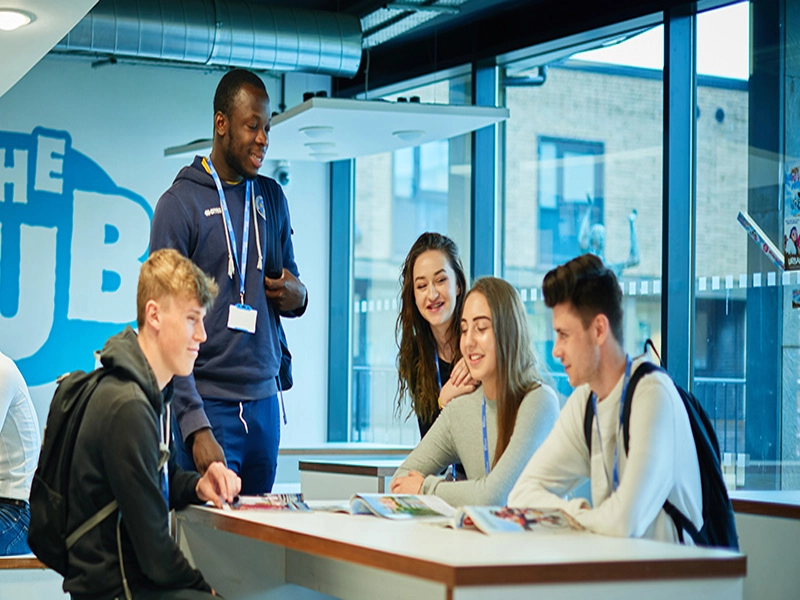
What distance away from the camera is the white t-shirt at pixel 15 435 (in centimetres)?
442

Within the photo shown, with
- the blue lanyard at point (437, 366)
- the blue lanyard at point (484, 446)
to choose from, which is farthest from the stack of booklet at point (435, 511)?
the blue lanyard at point (437, 366)

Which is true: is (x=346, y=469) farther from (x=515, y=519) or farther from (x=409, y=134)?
(x=515, y=519)

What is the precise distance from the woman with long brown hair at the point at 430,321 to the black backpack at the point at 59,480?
131cm

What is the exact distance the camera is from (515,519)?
7.48 ft

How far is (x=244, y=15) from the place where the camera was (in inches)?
236

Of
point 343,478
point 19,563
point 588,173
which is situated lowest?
point 19,563

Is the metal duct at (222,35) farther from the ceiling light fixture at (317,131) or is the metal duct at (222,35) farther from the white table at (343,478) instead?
the white table at (343,478)

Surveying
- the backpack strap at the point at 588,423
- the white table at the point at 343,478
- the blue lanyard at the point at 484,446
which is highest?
the backpack strap at the point at 588,423

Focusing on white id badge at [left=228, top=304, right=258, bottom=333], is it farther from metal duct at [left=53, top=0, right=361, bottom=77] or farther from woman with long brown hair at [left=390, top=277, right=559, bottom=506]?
metal duct at [left=53, top=0, right=361, bottom=77]

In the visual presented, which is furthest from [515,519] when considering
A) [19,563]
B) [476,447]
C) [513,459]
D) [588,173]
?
[588,173]

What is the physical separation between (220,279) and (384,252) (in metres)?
4.60

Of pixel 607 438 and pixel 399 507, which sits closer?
pixel 607 438

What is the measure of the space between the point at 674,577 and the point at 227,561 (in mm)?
1462

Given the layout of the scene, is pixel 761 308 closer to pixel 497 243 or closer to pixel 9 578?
pixel 497 243
